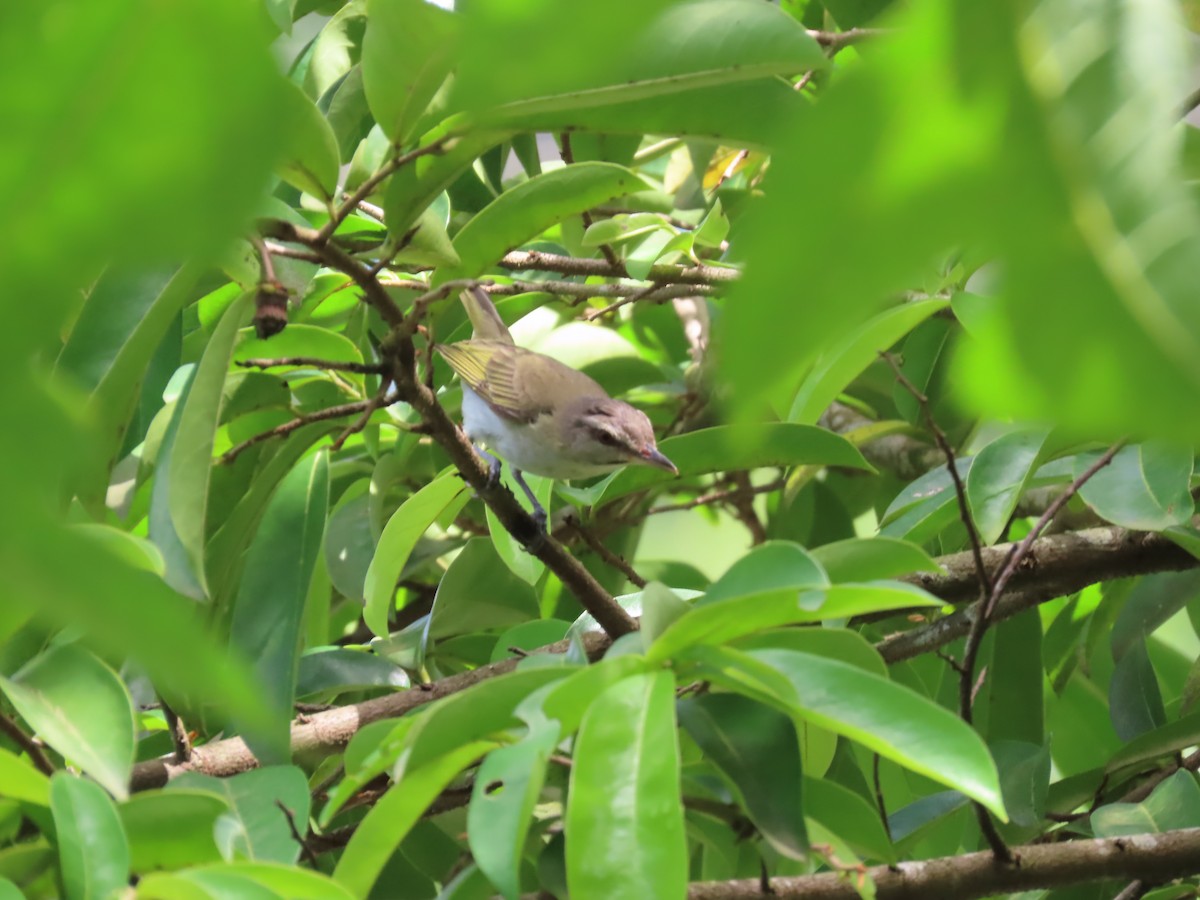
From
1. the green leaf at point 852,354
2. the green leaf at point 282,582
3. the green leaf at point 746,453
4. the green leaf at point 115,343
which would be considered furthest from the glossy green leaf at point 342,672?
the green leaf at point 852,354

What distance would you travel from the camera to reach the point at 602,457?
112 inches

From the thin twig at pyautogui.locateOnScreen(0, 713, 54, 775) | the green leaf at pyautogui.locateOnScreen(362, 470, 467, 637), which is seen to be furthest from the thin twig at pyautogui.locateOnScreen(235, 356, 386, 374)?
the thin twig at pyautogui.locateOnScreen(0, 713, 54, 775)

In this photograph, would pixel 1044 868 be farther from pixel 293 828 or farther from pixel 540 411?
pixel 540 411

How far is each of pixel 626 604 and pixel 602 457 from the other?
1.11 meters

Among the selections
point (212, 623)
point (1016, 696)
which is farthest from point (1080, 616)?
point (212, 623)

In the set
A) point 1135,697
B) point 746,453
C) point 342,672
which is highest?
point 746,453

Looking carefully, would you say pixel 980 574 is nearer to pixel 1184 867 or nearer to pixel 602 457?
pixel 1184 867

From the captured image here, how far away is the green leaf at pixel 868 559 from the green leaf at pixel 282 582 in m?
0.67

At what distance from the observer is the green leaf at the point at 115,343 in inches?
47.3

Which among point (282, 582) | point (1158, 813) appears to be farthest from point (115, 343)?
point (1158, 813)

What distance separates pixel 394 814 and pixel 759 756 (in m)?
0.34

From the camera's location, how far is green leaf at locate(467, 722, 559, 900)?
33.7 inches

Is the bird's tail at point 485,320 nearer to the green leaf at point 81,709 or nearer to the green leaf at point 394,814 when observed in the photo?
the green leaf at point 81,709

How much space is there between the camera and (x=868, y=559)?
116 cm
